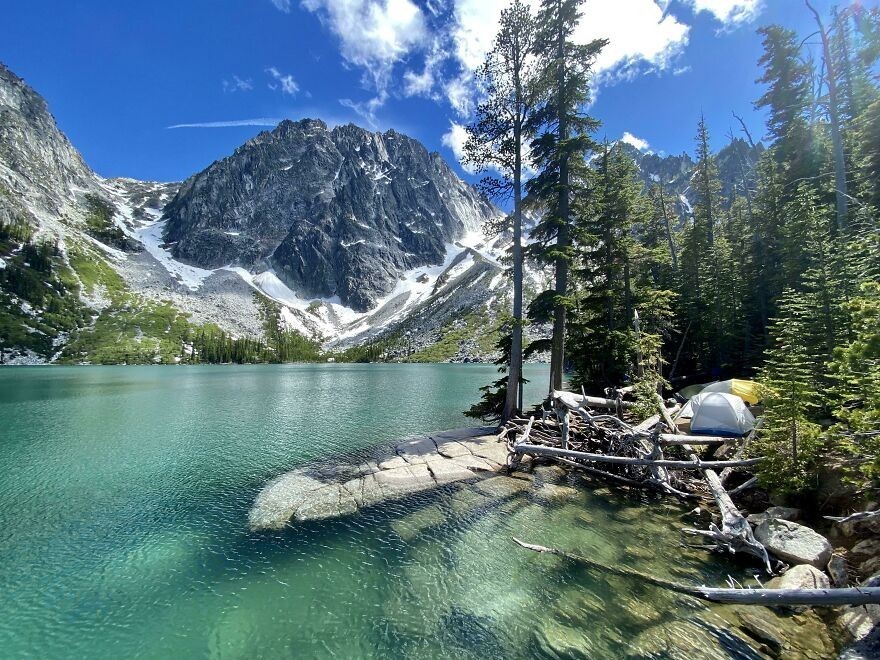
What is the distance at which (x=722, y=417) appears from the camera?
17.1 m

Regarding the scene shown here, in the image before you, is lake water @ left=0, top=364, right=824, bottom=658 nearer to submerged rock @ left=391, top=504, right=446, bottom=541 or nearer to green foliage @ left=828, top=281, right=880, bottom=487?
submerged rock @ left=391, top=504, right=446, bottom=541

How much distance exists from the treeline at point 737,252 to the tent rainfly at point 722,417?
7.78ft

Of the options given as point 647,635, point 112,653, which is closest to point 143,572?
point 112,653

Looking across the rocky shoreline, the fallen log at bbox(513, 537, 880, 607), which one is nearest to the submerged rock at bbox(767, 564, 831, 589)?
Result: the rocky shoreline

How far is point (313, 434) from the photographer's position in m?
30.3

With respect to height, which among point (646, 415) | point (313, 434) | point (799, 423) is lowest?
point (313, 434)

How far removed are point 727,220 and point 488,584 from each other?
212 ft

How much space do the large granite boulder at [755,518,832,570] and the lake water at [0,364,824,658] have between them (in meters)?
1.80

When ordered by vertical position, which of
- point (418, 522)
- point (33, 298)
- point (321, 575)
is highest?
point (33, 298)

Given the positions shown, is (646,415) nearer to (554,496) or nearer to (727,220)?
(554,496)

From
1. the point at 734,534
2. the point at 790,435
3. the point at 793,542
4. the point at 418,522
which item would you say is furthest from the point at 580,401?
the point at 418,522

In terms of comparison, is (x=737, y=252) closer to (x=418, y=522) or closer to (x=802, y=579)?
(x=802, y=579)

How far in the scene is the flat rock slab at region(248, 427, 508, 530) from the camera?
15.3 metres

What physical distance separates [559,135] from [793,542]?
917 inches
